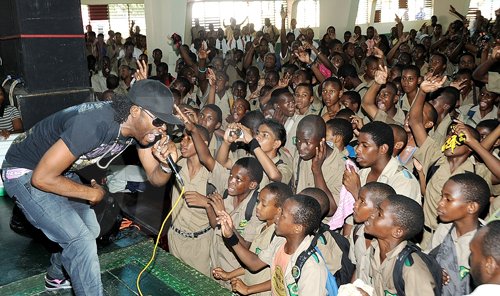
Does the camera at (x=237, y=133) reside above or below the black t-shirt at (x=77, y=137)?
below

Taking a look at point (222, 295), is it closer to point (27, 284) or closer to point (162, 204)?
point (27, 284)

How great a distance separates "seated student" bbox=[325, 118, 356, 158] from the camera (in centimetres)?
416

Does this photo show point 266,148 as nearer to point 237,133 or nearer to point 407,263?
point 237,133

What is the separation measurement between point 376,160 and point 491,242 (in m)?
1.39

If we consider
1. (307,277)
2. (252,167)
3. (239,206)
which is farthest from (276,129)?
(307,277)

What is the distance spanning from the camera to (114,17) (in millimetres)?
15023

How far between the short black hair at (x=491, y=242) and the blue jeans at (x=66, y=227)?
2089 mm

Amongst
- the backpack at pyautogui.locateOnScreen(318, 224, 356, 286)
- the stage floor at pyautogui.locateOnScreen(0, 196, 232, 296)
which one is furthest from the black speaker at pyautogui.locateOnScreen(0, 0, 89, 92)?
the backpack at pyautogui.locateOnScreen(318, 224, 356, 286)

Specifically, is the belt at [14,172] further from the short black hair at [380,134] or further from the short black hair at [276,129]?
the short black hair at [380,134]

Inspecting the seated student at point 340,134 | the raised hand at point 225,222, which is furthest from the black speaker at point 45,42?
the raised hand at point 225,222

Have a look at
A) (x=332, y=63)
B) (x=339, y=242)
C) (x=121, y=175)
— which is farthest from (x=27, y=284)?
(x=332, y=63)

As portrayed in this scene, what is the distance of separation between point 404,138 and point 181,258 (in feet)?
6.78

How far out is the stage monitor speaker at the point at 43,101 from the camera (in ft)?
15.0

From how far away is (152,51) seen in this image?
1108 centimetres
